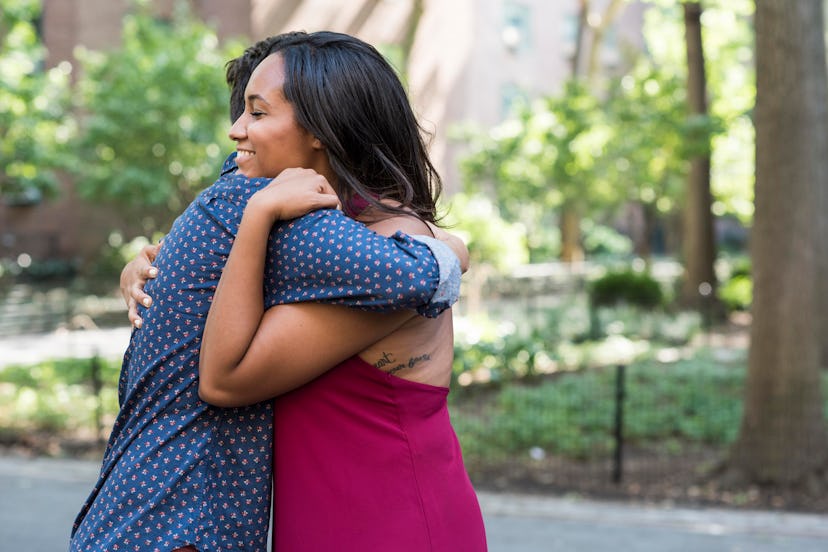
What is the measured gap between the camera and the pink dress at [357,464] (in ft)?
6.44

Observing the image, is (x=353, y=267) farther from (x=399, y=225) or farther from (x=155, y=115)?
(x=155, y=115)

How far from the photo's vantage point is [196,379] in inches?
75.0

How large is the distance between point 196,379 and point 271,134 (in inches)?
20.1

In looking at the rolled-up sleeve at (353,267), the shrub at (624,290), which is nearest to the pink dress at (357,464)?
the rolled-up sleeve at (353,267)

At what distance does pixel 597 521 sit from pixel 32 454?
578 centimetres

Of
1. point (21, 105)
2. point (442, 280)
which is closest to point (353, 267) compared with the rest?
point (442, 280)

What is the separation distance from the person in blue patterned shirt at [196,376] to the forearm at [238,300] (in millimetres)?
67

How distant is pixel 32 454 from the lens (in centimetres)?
991

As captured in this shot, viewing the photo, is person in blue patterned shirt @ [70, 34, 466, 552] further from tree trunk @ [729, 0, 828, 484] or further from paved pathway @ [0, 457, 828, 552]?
tree trunk @ [729, 0, 828, 484]

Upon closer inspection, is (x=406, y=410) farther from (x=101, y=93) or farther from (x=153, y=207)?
(x=153, y=207)

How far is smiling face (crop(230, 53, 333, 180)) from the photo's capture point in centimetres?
197

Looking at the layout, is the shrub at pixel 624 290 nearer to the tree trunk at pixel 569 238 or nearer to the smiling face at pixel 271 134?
the tree trunk at pixel 569 238

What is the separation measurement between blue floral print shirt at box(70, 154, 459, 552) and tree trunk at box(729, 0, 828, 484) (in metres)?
6.96

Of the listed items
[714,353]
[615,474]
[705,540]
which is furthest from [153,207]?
[705,540]
